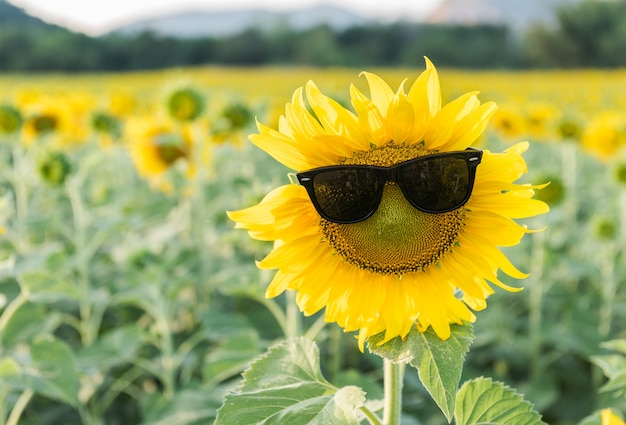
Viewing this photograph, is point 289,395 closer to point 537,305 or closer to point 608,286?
point 537,305

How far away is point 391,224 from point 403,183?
9 cm

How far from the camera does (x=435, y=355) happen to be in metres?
1.03

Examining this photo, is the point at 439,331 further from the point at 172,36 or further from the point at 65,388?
the point at 172,36

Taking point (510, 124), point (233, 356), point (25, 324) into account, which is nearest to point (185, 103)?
point (25, 324)

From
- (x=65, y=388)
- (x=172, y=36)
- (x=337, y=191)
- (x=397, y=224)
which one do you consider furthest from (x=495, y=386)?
(x=172, y=36)

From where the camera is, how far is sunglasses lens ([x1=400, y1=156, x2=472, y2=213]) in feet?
3.40

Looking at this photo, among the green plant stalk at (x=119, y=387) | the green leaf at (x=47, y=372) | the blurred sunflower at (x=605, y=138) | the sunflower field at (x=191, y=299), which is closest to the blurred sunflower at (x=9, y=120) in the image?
the sunflower field at (x=191, y=299)

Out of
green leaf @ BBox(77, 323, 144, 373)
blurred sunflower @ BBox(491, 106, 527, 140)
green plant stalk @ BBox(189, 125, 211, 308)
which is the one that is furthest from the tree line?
green leaf @ BBox(77, 323, 144, 373)

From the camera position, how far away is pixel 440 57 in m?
A: 32.5

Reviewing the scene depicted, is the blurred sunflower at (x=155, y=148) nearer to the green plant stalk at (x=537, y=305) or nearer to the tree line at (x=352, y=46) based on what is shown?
the green plant stalk at (x=537, y=305)

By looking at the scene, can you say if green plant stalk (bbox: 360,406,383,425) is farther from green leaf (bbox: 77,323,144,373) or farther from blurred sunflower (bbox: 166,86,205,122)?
blurred sunflower (bbox: 166,86,205,122)

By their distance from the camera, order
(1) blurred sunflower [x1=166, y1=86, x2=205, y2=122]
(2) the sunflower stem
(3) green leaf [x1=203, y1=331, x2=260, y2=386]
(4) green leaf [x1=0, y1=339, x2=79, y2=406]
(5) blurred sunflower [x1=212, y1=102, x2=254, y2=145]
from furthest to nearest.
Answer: (5) blurred sunflower [x1=212, y1=102, x2=254, y2=145]
(1) blurred sunflower [x1=166, y1=86, x2=205, y2=122]
(3) green leaf [x1=203, y1=331, x2=260, y2=386]
(4) green leaf [x1=0, y1=339, x2=79, y2=406]
(2) the sunflower stem

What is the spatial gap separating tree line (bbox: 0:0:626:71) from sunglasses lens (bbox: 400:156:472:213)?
26.0 meters

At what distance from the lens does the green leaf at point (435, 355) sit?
1.00 m
